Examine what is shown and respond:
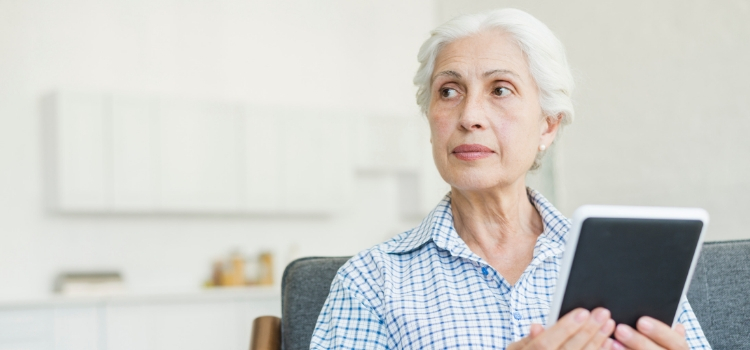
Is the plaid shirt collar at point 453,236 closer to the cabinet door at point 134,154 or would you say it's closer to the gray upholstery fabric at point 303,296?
the gray upholstery fabric at point 303,296

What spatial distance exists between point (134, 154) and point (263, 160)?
897 mm

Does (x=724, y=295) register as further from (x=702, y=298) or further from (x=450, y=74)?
(x=450, y=74)

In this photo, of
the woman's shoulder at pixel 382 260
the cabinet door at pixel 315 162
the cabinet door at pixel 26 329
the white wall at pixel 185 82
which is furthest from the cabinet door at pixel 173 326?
the woman's shoulder at pixel 382 260

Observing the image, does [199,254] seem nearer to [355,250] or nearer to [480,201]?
[355,250]

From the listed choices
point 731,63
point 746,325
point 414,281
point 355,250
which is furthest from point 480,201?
point 355,250

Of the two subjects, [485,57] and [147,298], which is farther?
[147,298]

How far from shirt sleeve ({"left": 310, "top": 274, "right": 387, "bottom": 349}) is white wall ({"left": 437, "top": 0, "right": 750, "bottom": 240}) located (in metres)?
3.01

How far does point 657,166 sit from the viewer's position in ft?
15.4

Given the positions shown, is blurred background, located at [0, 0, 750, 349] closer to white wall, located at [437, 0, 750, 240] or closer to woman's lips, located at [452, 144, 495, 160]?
white wall, located at [437, 0, 750, 240]

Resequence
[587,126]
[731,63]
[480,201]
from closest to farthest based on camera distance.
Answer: [480,201] → [731,63] → [587,126]

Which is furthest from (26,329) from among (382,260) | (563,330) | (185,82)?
(563,330)

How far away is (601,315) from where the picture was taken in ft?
3.38

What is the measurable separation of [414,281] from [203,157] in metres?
4.05

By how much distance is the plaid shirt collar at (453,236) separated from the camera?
1.43 metres
